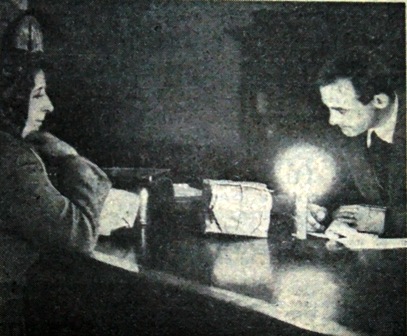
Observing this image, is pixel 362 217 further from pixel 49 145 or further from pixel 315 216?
pixel 49 145

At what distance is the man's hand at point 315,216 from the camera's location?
2.81 metres

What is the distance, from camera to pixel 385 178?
9.38 feet

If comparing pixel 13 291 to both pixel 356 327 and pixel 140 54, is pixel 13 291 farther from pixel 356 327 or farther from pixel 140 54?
pixel 356 327

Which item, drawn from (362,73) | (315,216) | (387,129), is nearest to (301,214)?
(315,216)

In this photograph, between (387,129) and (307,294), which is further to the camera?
(387,129)

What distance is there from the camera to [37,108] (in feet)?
9.18

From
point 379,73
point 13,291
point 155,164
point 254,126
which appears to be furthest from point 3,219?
point 379,73

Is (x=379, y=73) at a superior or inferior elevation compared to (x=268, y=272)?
superior

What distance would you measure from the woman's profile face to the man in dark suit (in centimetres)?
144

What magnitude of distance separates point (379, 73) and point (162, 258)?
1.50 meters

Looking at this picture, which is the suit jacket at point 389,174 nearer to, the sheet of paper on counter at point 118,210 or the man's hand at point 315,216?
the man's hand at point 315,216

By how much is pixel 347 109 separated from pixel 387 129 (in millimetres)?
243

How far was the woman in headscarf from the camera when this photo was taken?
2744 millimetres

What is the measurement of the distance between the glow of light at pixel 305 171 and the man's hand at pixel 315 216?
0.21 ft
